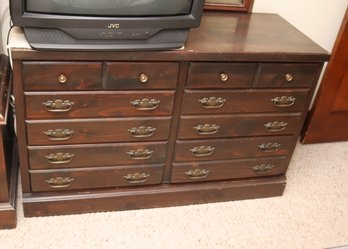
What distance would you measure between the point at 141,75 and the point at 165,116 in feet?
0.68

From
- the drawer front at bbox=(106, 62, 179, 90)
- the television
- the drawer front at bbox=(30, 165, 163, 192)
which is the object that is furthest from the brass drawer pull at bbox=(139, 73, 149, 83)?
the drawer front at bbox=(30, 165, 163, 192)

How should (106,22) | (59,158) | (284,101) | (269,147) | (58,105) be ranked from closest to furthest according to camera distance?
(106,22) → (58,105) → (59,158) → (284,101) → (269,147)

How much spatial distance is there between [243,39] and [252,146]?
47 cm

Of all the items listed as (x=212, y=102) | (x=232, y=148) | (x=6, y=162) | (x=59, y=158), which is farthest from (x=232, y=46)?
(x=6, y=162)

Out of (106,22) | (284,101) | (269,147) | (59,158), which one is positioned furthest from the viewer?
(269,147)

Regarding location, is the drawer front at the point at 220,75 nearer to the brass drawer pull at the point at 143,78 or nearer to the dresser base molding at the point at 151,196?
the brass drawer pull at the point at 143,78

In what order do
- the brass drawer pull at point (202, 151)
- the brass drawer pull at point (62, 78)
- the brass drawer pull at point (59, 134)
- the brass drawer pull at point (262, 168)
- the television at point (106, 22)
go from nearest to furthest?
the television at point (106, 22) → the brass drawer pull at point (62, 78) → the brass drawer pull at point (59, 134) → the brass drawer pull at point (202, 151) → the brass drawer pull at point (262, 168)

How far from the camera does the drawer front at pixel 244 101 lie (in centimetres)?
156

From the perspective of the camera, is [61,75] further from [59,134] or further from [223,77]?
[223,77]

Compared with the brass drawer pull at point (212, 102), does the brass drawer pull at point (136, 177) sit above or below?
below

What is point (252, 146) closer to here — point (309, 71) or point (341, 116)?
point (309, 71)

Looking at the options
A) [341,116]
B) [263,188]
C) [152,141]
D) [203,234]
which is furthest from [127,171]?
[341,116]

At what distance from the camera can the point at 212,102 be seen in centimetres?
158

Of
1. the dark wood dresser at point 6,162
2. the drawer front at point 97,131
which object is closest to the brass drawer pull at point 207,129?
the drawer front at point 97,131
